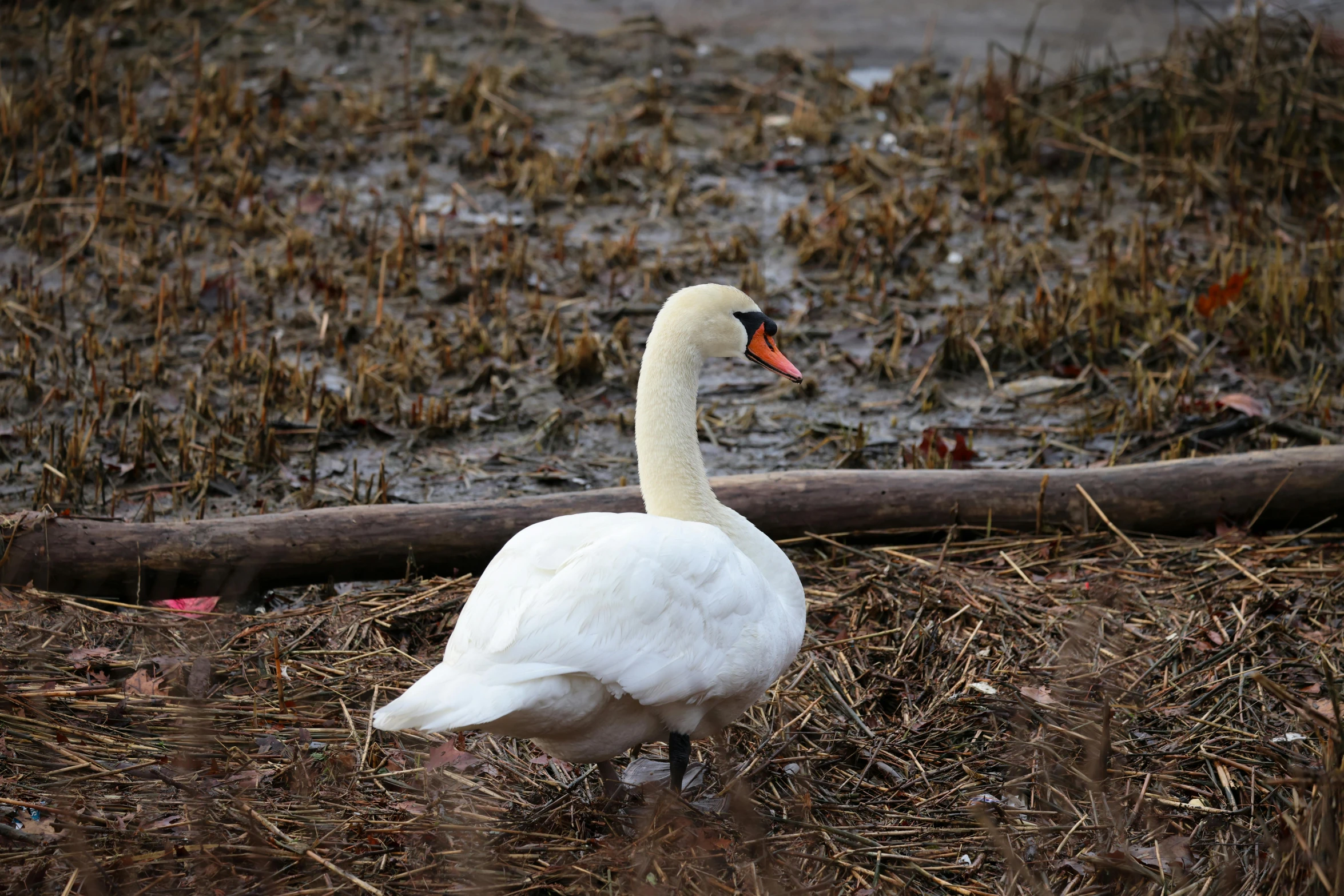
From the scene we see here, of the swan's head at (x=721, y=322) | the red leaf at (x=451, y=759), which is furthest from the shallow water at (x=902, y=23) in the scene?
the red leaf at (x=451, y=759)

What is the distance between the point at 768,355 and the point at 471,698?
58.4 inches

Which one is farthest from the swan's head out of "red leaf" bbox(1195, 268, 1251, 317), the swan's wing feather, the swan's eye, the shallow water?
the shallow water

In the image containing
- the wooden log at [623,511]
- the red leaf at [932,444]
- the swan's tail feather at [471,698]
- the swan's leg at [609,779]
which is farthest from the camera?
the red leaf at [932,444]

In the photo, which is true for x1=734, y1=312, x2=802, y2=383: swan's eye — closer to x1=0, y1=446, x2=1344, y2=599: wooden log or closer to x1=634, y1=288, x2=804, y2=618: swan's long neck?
x1=634, y1=288, x2=804, y2=618: swan's long neck

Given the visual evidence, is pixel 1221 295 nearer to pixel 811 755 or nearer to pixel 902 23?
pixel 811 755

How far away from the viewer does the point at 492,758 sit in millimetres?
3500

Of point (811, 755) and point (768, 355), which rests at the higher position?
point (768, 355)

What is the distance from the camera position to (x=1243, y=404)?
213 inches

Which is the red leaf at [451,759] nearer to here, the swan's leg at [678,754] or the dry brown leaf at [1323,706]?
the swan's leg at [678,754]

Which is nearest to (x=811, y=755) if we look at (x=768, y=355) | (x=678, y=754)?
(x=678, y=754)

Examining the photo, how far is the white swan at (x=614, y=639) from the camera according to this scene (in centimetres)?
267

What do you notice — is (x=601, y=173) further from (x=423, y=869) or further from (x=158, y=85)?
(x=423, y=869)

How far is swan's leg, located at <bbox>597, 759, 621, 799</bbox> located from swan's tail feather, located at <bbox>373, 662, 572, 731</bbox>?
65 cm

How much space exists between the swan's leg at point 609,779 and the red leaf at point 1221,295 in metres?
4.46
